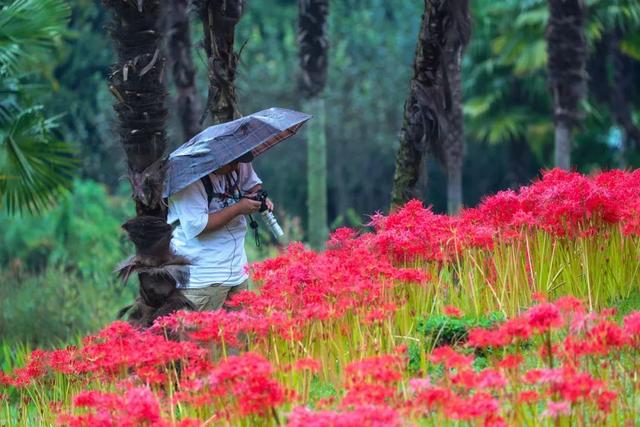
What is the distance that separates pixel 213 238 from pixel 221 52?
109 inches

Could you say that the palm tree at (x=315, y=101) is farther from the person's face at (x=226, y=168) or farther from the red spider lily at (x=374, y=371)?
the red spider lily at (x=374, y=371)

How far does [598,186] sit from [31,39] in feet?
24.8

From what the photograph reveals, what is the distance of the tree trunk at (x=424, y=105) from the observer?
10.8 metres

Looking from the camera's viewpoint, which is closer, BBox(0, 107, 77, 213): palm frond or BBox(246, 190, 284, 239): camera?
BBox(246, 190, 284, 239): camera

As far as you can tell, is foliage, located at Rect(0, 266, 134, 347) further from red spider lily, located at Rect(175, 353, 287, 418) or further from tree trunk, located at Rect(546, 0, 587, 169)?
red spider lily, located at Rect(175, 353, 287, 418)

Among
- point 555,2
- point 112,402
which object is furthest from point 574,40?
point 112,402

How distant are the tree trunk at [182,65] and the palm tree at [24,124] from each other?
246 cm

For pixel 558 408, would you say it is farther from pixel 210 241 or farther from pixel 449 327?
pixel 210 241

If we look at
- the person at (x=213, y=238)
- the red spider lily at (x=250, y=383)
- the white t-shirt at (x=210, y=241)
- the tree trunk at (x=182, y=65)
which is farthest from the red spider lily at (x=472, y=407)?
the tree trunk at (x=182, y=65)

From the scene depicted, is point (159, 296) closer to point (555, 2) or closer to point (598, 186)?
point (598, 186)

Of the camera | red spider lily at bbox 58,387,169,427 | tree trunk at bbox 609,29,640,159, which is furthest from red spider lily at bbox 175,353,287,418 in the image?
tree trunk at bbox 609,29,640,159

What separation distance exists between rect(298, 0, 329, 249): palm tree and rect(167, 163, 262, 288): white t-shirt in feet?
28.8

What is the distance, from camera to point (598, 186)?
25.7ft

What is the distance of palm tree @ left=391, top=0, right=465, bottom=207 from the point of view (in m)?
10.8
